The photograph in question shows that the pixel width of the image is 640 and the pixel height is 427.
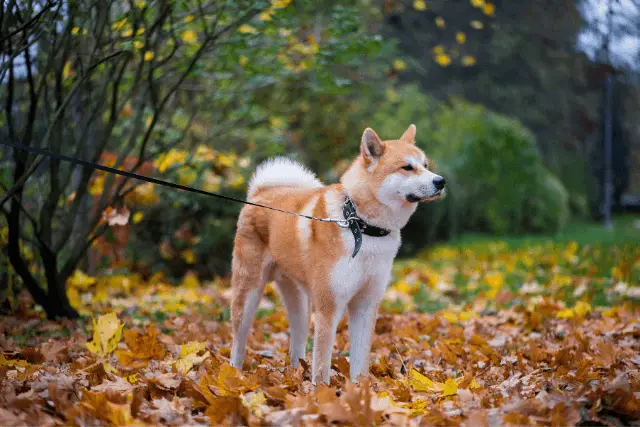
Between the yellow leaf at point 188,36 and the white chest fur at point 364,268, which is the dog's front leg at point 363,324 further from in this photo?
the yellow leaf at point 188,36

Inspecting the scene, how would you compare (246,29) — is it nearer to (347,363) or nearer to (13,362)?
(347,363)

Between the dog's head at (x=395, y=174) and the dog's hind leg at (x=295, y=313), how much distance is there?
0.93 metres

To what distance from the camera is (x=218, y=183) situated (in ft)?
29.8

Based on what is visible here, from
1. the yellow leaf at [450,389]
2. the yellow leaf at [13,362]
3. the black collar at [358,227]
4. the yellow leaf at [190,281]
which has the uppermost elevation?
the black collar at [358,227]

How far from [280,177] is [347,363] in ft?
4.61

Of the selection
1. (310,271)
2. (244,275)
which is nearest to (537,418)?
(310,271)

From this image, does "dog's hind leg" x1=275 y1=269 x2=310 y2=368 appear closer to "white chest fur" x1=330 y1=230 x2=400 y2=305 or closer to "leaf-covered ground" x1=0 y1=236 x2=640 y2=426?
"leaf-covered ground" x1=0 y1=236 x2=640 y2=426

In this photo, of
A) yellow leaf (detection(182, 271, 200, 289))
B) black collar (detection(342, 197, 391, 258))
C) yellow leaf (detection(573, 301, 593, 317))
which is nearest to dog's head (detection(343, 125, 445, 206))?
black collar (detection(342, 197, 391, 258))

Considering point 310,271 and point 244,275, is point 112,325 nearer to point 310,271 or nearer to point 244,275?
point 244,275

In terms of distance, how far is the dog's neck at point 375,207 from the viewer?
361cm

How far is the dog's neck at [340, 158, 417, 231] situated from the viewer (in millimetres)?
3611

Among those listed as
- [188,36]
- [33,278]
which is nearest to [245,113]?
[188,36]

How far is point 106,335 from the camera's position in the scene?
3.88m

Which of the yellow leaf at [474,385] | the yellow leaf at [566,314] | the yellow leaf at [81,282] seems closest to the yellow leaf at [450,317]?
the yellow leaf at [566,314]
